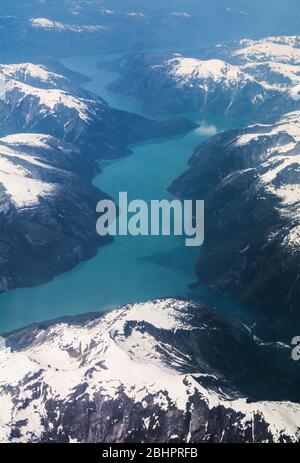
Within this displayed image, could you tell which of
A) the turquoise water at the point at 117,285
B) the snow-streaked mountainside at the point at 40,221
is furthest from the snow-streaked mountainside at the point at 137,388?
the snow-streaked mountainside at the point at 40,221

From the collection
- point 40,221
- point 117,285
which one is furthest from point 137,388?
point 40,221

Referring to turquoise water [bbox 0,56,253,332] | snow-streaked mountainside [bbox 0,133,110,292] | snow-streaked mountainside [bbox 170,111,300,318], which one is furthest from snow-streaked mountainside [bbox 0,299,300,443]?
snow-streaked mountainside [bbox 0,133,110,292]

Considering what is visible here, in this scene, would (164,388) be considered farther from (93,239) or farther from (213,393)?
(93,239)

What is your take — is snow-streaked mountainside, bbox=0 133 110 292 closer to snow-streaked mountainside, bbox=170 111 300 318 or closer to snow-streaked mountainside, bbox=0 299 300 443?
snow-streaked mountainside, bbox=170 111 300 318

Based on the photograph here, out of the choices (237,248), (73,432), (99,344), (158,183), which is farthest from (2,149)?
(73,432)

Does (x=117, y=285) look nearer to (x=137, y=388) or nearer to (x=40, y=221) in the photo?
(x=40, y=221)
